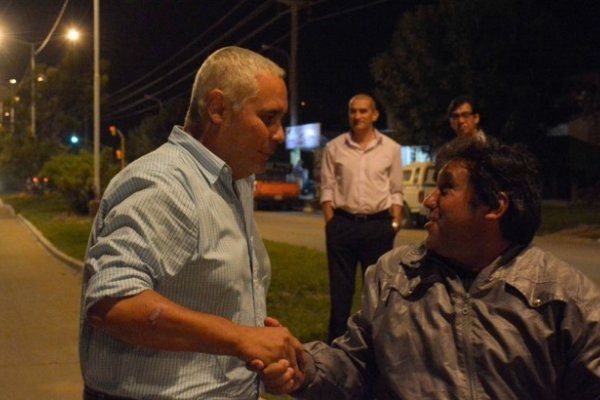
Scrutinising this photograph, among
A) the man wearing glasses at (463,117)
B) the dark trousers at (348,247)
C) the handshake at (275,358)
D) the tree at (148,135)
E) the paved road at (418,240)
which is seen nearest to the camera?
the handshake at (275,358)

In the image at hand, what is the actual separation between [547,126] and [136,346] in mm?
28278

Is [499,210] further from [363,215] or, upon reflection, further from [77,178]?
[77,178]

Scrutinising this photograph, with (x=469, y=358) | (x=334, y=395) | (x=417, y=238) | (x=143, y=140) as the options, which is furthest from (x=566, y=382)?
(x=143, y=140)

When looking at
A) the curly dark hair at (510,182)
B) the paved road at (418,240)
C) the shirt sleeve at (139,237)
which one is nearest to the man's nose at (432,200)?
the curly dark hair at (510,182)

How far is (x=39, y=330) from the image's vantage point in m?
9.80

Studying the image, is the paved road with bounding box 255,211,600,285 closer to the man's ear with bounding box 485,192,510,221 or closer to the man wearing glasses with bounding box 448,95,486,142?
the man wearing glasses with bounding box 448,95,486,142

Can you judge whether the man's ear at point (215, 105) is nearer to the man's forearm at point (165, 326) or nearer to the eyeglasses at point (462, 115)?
the man's forearm at point (165, 326)

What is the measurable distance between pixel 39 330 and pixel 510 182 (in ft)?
25.7

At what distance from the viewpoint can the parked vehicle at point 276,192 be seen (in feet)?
128

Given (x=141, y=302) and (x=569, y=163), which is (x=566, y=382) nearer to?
(x=141, y=302)

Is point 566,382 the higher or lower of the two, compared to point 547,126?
lower

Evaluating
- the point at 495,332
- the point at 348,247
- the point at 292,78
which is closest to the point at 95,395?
the point at 495,332

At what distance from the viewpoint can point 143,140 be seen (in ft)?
268

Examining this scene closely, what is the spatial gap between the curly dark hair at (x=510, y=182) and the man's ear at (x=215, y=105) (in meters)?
0.81
